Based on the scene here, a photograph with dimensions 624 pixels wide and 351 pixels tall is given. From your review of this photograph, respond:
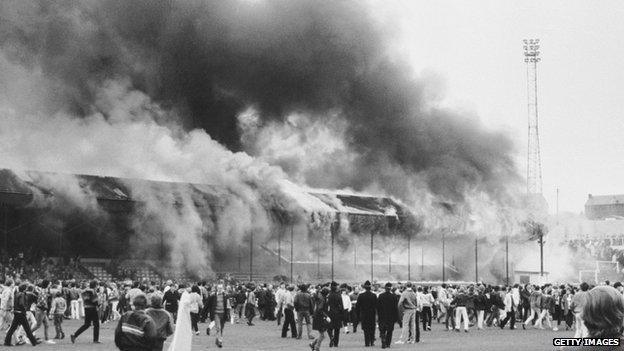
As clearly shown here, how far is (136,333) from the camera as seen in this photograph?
10.2 meters

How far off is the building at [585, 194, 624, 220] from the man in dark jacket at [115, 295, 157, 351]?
618 feet

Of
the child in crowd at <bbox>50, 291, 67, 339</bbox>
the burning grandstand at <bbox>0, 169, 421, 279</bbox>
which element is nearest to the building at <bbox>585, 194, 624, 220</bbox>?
the burning grandstand at <bbox>0, 169, 421, 279</bbox>

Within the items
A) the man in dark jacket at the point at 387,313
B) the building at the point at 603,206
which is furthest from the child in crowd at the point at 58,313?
the building at the point at 603,206

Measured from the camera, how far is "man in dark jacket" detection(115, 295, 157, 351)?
10.2 meters

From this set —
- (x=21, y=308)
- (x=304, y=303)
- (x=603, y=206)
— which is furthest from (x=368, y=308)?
(x=603, y=206)

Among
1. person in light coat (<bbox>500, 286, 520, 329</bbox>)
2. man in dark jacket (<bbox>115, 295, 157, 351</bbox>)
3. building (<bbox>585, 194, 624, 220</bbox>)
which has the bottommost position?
person in light coat (<bbox>500, 286, 520, 329</bbox>)

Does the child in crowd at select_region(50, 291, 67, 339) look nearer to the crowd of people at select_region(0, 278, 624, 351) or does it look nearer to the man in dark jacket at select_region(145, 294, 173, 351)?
the crowd of people at select_region(0, 278, 624, 351)

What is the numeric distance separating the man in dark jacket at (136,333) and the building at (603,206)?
188 metres

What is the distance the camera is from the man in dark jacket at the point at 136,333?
1019 cm

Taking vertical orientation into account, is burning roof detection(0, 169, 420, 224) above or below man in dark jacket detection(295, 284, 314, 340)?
above

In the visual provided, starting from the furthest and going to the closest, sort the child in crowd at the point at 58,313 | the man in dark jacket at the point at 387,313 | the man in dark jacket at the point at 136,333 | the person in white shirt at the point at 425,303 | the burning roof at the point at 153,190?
the burning roof at the point at 153,190
the person in white shirt at the point at 425,303
the child in crowd at the point at 58,313
the man in dark jacket at the point at 387,313
the man in dark jacket at the point at 136,333

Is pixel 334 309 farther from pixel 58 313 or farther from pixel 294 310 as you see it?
pixel 58 313

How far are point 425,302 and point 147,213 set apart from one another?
32538 mm

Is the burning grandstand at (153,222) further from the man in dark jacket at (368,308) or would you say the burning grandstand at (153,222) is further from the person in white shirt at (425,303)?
the man in dark jacket at (368,308)
